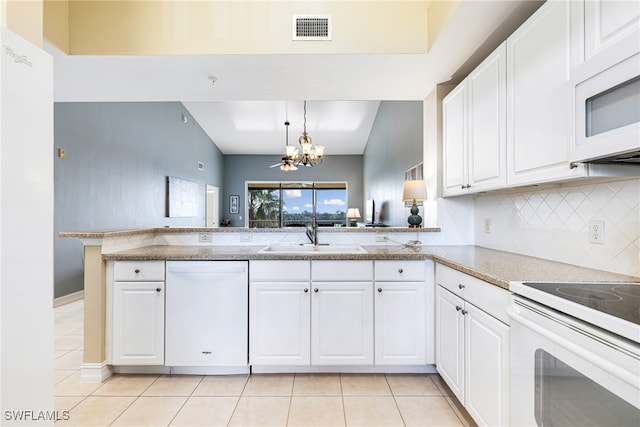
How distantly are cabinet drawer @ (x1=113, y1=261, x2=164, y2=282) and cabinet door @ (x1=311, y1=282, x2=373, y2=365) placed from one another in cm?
108

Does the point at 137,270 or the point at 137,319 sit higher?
the point at 137,270

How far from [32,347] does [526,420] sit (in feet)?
5.75

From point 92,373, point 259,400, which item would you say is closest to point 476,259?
point 259,400

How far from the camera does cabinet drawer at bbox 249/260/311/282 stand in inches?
87.4

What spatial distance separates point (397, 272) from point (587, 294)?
122 cm

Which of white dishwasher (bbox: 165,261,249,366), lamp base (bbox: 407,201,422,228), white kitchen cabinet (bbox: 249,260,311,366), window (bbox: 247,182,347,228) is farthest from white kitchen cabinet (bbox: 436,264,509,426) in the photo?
window (bbox: 247,182,347,228)

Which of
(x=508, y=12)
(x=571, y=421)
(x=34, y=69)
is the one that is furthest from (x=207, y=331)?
(x=508, y=12)

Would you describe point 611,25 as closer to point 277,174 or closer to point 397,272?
point 397,272

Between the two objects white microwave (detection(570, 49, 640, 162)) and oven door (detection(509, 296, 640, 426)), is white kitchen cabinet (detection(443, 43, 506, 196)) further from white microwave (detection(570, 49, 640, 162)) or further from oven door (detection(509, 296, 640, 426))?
oven door (detection(509, 296, 640, 426))

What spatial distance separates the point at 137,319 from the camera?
221 centimetres

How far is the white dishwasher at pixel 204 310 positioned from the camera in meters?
2.22

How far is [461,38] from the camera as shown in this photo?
2004 millimetres

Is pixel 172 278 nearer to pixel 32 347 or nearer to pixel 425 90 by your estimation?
pixel 32 347

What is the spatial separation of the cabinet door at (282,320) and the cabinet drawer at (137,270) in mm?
647
